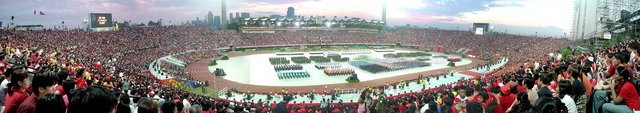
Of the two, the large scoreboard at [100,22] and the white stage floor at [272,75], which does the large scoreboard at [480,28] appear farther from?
the large scoreboard at [100,22]

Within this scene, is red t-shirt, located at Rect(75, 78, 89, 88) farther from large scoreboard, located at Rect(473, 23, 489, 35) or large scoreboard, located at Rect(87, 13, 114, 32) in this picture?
large scoreboard, located at Rect(473, 23, 489, 35)

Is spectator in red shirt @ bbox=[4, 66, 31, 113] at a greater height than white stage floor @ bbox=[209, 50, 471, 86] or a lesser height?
greater

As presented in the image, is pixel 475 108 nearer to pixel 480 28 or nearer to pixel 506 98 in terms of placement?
pixel 506 98

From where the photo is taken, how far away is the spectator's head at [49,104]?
3.74 meters

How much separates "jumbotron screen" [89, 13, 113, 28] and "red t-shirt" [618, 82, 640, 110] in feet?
219

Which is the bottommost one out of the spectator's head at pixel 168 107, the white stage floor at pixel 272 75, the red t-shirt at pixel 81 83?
the white stage floor at pixel 272 75

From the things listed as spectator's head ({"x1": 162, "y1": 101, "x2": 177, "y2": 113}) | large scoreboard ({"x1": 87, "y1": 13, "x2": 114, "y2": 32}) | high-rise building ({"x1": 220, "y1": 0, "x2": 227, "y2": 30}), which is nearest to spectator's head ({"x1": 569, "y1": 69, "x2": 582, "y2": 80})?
spectator's head ({"x1": 162, "y1": 101, "x2": 177, "y2": 113})

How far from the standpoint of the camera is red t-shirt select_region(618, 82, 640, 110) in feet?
18.0

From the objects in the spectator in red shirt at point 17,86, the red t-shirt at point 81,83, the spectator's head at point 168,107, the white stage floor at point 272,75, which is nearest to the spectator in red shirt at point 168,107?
the spectator's head at point 168,107

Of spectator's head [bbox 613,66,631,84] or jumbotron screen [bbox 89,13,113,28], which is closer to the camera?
spectator's head [bbox 613,66,631,84]

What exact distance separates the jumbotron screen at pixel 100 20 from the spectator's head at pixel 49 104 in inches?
2517

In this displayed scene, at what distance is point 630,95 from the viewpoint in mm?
5500

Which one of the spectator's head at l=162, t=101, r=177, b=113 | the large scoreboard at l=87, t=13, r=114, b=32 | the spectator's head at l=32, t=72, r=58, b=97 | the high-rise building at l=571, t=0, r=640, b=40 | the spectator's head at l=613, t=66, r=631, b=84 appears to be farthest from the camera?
the large scoreboard at l=87, t=13, r=114, b=32

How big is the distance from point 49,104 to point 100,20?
64.9m
